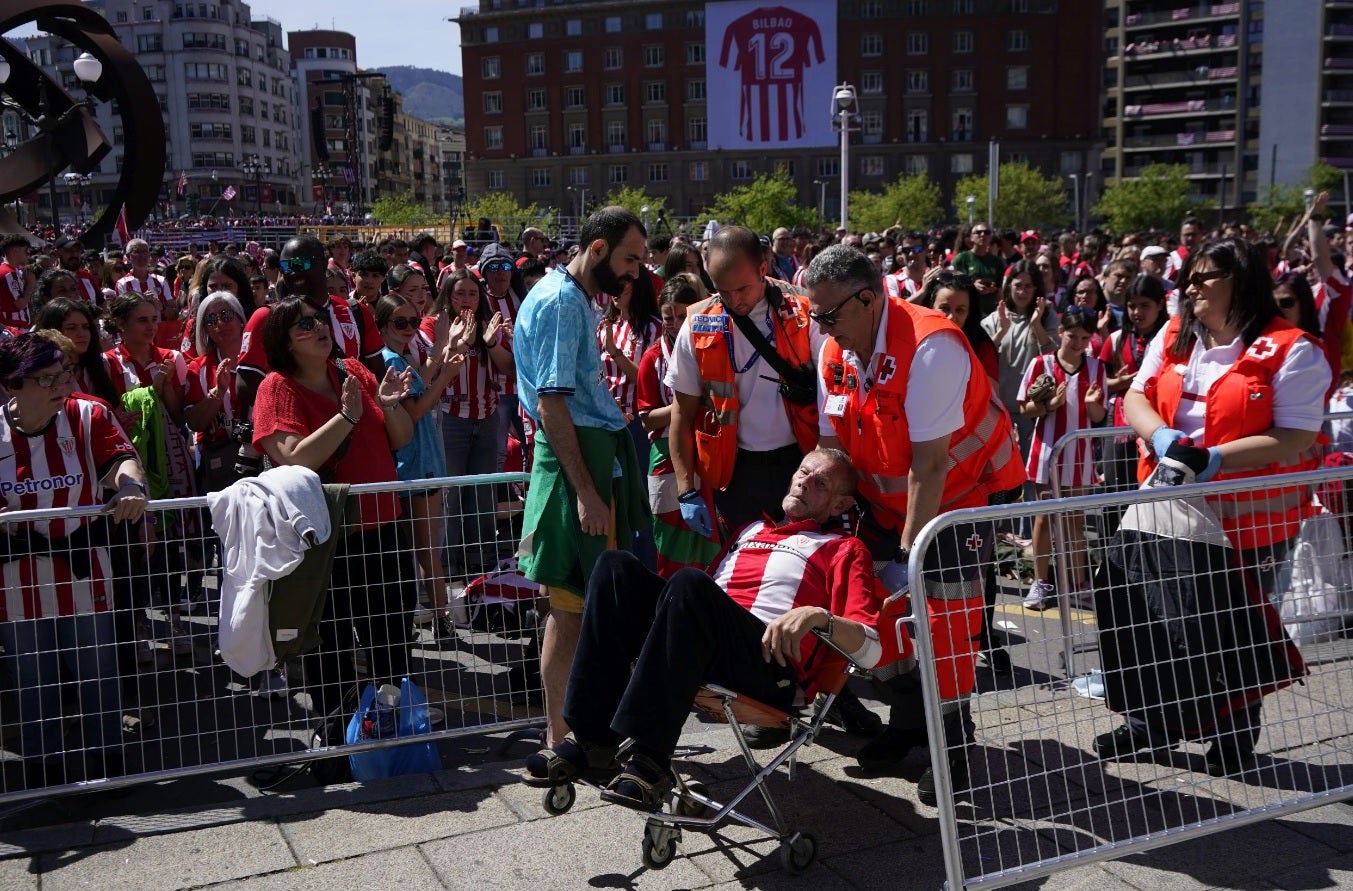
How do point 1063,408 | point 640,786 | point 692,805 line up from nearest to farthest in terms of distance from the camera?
point 640,786
point 692,805
point 1063,408

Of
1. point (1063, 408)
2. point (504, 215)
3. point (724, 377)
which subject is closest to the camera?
point (724, 377)

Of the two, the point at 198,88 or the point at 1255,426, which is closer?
the point at 1255,426

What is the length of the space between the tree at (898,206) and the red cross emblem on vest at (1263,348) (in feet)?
246

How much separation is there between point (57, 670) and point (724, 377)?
8.89 ft

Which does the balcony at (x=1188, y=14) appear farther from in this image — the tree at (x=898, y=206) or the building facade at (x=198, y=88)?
the building facade at (x=198, y=88)

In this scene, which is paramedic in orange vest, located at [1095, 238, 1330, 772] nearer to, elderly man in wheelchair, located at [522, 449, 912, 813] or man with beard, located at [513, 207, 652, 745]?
elderly man in wheelchair, located at [522, 449, 912, 813]

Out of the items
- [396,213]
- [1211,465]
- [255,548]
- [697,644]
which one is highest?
[396,213]

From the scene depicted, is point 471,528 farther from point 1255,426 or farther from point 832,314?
point 1255,426

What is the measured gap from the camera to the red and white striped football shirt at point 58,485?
4152 millimetres

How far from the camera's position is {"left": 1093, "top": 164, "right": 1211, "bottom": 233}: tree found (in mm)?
79312

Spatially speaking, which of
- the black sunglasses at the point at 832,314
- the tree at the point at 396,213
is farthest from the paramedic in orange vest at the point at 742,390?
the tree at the point at 396,213

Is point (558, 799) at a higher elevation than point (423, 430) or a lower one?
lower

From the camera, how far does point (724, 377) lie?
14.9 feet

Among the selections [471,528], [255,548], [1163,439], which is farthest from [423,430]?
[1163,439]
